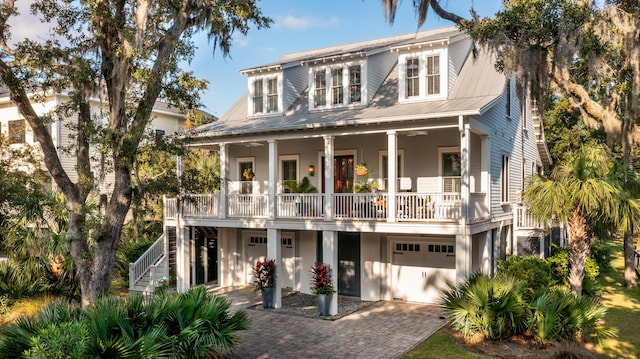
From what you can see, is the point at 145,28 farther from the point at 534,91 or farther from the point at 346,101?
the point at 534,91

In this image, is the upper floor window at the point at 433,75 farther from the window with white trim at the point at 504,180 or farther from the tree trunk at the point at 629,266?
the tree trunk at the point at 629,266

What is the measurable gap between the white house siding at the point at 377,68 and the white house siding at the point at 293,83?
321 centimetres

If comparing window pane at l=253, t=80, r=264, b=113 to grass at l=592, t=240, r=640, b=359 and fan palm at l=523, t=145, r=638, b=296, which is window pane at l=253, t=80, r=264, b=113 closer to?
fan palm at l=523, t=145, r=638, b=296

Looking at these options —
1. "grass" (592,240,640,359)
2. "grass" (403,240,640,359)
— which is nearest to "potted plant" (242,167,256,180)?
"grass" (403,240,640,359)

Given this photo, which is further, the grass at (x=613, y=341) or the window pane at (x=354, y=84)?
the window pane at (x=354, y=84)

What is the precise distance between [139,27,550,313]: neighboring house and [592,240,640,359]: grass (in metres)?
3.52

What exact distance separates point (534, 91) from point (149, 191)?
11.2 m

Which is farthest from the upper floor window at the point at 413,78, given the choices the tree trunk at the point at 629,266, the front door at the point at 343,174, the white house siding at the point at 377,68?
the tree trunk at the point at 629,266

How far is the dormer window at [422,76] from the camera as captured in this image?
48.5 ft

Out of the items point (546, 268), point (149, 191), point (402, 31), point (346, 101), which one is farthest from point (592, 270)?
point (149, 191)

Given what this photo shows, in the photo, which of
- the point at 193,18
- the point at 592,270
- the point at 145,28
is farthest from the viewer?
the point at 592,270

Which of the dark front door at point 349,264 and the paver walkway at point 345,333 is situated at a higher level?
the dark front door at point 349,264

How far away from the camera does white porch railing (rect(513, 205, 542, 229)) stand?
1728 cm

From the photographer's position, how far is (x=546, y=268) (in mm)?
14422
